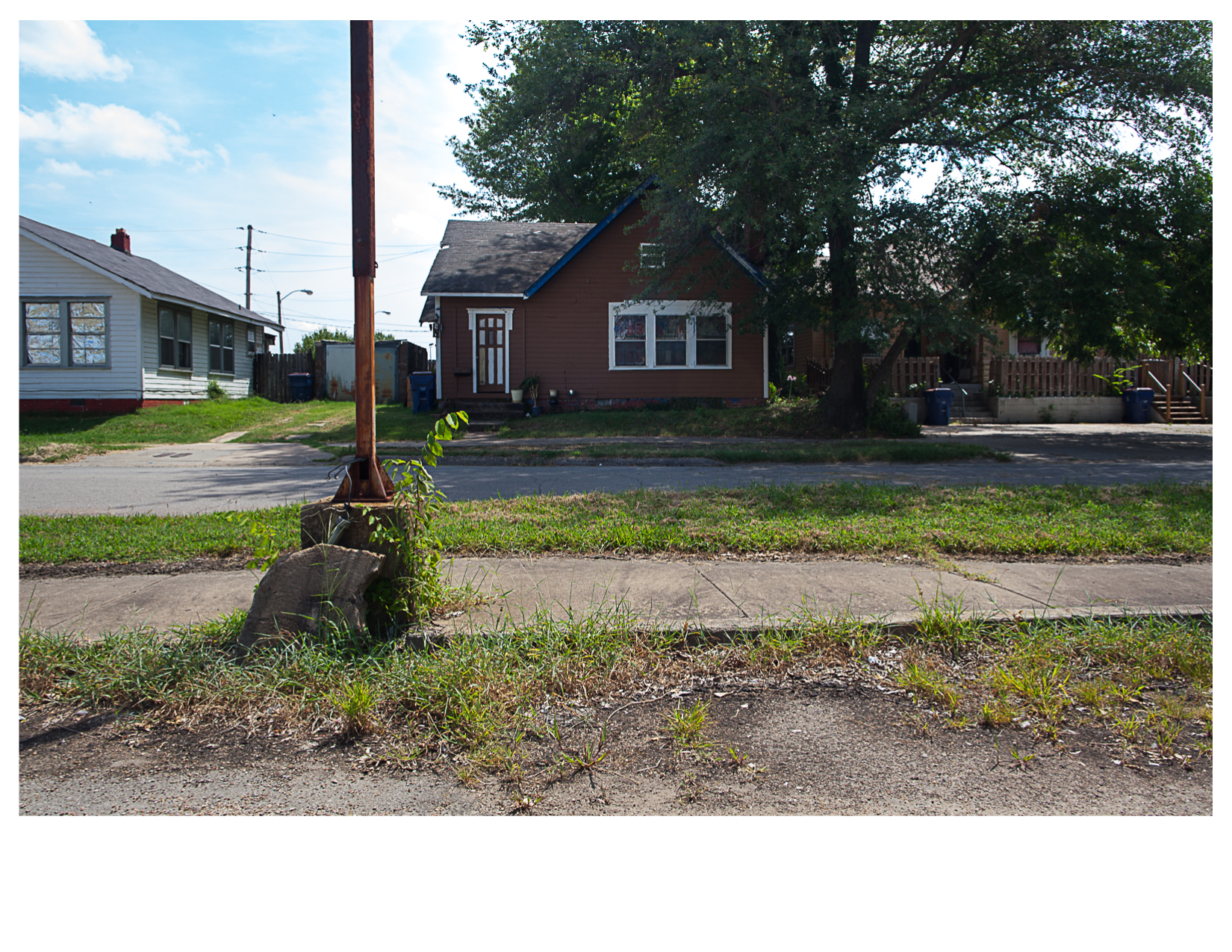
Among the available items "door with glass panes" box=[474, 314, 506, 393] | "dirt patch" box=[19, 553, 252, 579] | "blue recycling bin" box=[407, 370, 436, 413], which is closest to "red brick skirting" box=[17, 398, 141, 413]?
"blue recycling bin" box=[407, 370, 436, 413]

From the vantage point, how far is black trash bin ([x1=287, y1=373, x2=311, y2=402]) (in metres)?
30.0

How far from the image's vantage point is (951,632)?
4.34 m

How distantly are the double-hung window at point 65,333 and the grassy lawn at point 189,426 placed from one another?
1.74 metres

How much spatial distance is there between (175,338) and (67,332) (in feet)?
9.55

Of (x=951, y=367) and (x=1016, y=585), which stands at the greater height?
(x=951, y=367)

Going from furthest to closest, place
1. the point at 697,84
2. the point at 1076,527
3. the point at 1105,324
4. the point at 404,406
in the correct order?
the point at 404,406, the point at 697,84, the point at 1105,324, the point at 1076,527

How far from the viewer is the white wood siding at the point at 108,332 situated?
22.6m

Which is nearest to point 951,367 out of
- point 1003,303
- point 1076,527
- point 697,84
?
point 1003,303

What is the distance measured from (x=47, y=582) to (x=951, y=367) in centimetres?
3044

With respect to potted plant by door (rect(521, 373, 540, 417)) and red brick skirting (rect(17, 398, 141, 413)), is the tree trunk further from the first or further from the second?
red brick skirting (rect(17, 398, 141, 413))

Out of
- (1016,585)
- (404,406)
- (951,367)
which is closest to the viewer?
(1016,585)
